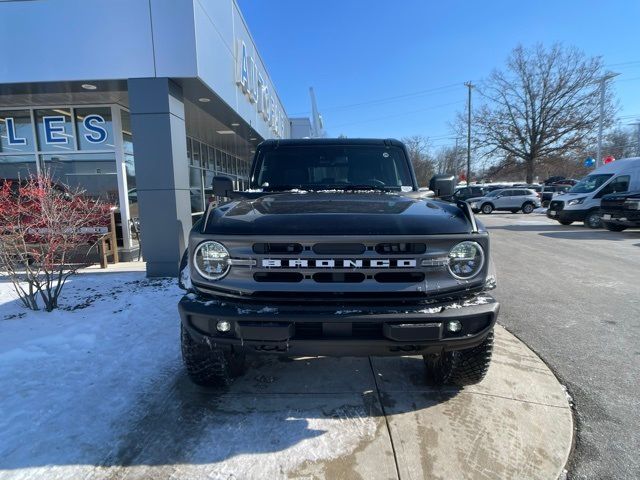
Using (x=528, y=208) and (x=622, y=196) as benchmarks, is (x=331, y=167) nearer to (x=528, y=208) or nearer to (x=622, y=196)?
(x=622, y=196)

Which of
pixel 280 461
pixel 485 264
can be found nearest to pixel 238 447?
pixel 280 461

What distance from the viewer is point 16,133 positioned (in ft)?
27.4

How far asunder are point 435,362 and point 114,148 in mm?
8264

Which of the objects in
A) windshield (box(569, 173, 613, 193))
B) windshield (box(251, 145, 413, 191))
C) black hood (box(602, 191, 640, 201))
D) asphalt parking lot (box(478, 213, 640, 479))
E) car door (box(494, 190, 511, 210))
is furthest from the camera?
car door (box(494, 190, 511, 210))

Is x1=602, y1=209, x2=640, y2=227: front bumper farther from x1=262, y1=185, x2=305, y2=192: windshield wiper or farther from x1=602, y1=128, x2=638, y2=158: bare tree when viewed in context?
x1=602, y1=128, x2=638, y2=158: bare tree

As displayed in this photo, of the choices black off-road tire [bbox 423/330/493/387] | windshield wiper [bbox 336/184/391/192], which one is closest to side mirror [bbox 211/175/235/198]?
windshield wiper [bbox 336/184/391/192]

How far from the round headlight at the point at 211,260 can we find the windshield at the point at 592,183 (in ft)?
56.1

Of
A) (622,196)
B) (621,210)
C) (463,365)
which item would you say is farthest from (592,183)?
(463,365)

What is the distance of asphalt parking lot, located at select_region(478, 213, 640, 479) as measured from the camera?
235 centimetres

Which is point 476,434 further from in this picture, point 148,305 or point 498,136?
point 498,136

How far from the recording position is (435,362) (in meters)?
2.85

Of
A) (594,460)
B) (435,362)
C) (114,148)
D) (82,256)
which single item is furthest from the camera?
(114,148)

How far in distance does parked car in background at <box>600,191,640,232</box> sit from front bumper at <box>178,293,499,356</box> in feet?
44.9

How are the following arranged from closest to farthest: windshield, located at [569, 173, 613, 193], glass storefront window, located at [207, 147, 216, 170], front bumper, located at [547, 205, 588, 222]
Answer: glass storefront window, located at [207, 147, 216, 170]
windshield, located at [569, 173, 613, 193]
front bumper, located at [547, 205, 588, 222]
